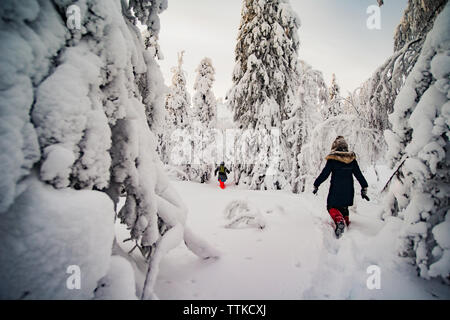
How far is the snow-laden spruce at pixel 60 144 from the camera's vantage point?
4.06ft

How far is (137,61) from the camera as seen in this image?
234 centimetres

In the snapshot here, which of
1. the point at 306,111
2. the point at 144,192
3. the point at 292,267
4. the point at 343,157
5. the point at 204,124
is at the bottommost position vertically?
the point at 292,267

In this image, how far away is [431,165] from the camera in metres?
2.32

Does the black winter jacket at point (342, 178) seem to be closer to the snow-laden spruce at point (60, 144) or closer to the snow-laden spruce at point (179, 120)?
the snow-laden spruce at point (60, 144)

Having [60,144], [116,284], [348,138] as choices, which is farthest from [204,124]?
[116,284]

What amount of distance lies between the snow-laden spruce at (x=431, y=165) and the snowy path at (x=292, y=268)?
28 centimetres

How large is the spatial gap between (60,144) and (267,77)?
1114 centimetres

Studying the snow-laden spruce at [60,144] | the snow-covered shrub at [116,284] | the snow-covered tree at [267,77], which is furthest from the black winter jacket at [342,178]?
the snow-covered tree at [267,77]

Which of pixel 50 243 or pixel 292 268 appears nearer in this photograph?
pixel 50 243

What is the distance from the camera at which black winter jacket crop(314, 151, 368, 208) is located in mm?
4082

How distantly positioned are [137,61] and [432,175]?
12.1ft

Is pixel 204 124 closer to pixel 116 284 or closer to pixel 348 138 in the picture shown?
pixel 348 138

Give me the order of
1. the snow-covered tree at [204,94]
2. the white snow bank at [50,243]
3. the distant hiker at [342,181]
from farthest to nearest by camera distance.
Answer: the snow-covered tree at [204,94], the distant hiker at [342,181], the white snow bank at [50,243]
